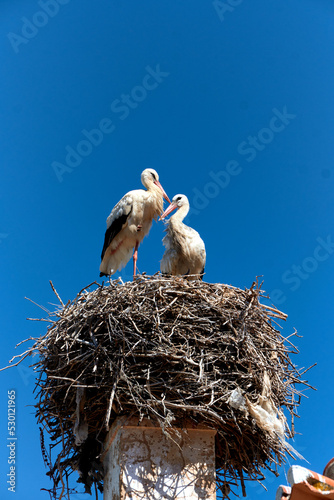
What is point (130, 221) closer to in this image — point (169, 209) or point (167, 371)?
point (169, 209)

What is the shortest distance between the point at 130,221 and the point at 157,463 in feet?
11.4

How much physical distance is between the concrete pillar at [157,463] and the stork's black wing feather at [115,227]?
319cm

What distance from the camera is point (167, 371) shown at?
16.2 ft

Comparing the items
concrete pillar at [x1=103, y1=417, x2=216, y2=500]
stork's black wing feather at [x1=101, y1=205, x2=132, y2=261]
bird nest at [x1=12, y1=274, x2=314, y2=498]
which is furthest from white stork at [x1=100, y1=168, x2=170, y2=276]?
concrete pillar at [x1=103, y1=417, x2=216, y2=500]

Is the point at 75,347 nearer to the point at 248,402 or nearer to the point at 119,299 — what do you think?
the point at 119,299

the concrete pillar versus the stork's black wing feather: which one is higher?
the stork's black wing feather

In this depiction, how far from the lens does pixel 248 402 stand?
497cm

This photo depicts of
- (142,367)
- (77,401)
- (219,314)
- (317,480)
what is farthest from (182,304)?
(317,480)

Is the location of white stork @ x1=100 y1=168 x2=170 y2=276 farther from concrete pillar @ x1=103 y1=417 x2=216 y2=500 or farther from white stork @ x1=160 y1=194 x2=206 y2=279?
concrete pillar @ x1=103 y1=417 x2=216 y2=500

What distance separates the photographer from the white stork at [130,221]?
793cm

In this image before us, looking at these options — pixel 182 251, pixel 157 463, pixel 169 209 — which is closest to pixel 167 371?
pixel 157 463

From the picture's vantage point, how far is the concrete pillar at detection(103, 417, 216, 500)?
16.1 feet

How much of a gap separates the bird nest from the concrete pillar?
96 millimetres

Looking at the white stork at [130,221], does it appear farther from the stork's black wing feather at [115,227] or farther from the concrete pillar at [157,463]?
the concrete pillar at [157,463]
